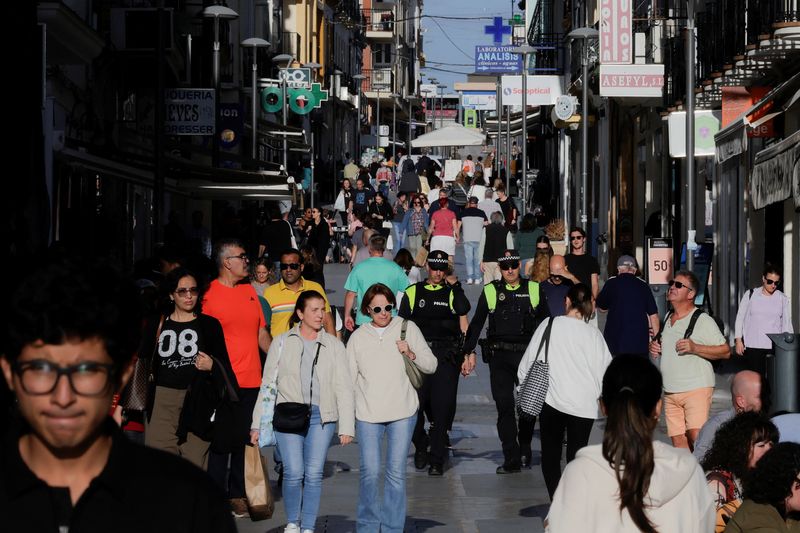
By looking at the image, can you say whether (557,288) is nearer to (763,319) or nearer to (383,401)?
(763,319)

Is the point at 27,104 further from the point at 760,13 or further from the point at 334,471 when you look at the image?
the point at 760,13

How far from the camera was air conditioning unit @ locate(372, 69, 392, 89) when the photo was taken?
10469 cm

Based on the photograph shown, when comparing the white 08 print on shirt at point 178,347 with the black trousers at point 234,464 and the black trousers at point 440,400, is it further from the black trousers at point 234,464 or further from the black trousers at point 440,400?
the black trousers at point 440,400

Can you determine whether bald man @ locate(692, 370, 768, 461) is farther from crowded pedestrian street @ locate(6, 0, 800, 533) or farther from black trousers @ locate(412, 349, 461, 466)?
black trousers @ locate(412, 349, 461, 466)

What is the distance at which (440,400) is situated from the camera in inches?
516

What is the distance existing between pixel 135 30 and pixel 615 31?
10488 millimetres

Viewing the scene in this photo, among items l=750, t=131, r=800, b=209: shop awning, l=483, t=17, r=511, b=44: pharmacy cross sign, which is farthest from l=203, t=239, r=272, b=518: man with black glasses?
l=483, t=17, r=511, b=44: pharmacy cross sign

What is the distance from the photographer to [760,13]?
20.2 meters

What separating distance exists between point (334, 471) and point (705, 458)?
254 inches

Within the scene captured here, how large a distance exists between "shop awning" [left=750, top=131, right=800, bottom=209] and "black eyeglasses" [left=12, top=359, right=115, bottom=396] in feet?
38.5

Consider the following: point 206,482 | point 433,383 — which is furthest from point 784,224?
point 206,482

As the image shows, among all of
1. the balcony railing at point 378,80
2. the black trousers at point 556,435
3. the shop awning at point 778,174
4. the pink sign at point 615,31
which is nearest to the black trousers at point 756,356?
the shop awning at point 778,174

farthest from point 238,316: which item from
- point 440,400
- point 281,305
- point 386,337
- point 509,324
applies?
point 509,324

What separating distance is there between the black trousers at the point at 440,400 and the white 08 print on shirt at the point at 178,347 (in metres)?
3.93
